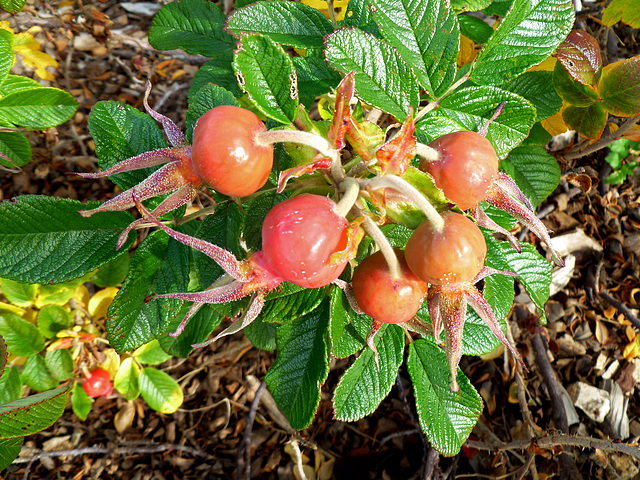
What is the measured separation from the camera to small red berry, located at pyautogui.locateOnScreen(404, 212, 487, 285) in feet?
3.39

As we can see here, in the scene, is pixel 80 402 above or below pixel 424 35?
below

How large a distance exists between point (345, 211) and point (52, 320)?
75.6 inches

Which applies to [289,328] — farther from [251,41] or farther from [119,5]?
[119,5]

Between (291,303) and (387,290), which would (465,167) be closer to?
(387,290)

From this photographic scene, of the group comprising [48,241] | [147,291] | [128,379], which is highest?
[48,241]

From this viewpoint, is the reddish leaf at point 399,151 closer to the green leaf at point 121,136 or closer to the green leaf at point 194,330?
the green leaf at point 121,136

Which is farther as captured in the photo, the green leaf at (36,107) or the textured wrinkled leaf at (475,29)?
the textured wrinkled leaf at (475,29)

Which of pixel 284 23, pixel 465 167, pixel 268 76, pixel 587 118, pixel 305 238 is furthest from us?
pixel 587 118

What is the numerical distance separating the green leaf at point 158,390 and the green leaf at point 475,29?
2.29m

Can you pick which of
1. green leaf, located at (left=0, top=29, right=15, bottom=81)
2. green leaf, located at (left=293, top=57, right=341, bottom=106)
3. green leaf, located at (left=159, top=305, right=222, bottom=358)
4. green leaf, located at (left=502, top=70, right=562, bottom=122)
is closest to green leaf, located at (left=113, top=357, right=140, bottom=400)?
green leaf, located at (left=159, top=305, right=222, bottom=358)

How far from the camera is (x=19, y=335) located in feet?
7.02

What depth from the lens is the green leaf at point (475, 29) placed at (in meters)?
1.96

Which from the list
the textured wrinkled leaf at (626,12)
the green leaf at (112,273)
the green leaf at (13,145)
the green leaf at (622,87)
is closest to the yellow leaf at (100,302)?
the green leaf at (112,273)

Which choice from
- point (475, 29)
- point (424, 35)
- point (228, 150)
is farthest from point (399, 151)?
point (475, 29)
